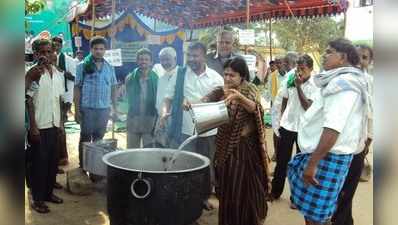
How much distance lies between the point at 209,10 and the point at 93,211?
1781 mm

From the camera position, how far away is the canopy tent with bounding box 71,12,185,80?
322 cm

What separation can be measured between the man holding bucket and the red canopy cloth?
26 cm

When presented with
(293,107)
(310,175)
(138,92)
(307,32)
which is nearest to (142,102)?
(138,92)

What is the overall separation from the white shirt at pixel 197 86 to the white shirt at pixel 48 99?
94cm

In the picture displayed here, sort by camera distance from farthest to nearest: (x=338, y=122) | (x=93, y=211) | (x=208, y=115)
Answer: (x=93, y=211), (x=208, y=115), (x=338, y=122)

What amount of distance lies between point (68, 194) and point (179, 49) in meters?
1.42

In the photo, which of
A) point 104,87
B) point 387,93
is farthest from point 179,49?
point 387,93

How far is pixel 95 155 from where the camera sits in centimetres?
296

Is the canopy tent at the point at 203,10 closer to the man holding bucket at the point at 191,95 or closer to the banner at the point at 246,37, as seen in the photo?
the banner at the point at 246,37

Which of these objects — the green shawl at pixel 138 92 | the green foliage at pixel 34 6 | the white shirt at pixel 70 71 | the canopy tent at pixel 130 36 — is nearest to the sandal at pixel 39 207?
the white shirt at pixel 70 71

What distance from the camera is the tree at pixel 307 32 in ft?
9.24

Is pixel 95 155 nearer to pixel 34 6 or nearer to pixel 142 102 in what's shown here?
pixel 142 102

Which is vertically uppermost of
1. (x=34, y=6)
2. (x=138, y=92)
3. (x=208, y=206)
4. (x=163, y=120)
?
(x=34, y=6)

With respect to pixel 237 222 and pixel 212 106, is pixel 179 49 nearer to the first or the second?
pixel 212 106
